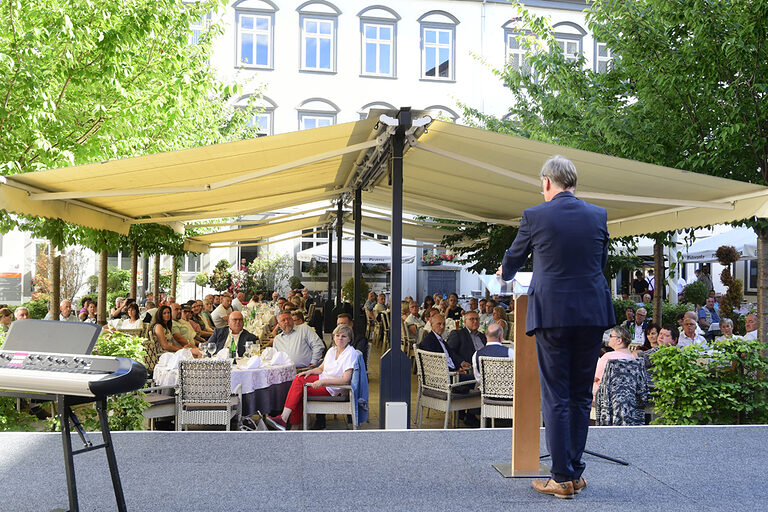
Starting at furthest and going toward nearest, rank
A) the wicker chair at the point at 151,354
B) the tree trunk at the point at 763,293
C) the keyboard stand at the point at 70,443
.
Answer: the wicker chair at the point at 151,354 → the tree trunk at the point at 763,293 → the keyboard stand at the point at 70,443

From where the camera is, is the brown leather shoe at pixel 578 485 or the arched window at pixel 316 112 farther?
the arched window at pixel 316 112

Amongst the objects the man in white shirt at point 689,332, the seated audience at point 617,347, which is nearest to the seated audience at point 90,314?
the seated audience at point 617,347

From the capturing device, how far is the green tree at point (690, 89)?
21.5ft

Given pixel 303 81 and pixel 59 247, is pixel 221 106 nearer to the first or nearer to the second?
pixel 59 247

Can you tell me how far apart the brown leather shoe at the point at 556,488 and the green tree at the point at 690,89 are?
13.6 ft

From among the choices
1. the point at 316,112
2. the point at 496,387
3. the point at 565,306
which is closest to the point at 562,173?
the point at 565,306

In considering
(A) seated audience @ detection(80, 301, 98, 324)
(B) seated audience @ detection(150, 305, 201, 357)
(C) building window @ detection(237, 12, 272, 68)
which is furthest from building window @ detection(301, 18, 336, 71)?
(B) seated audience @ detection(150, 305, 201, 357)

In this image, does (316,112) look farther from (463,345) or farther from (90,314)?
(463,345)

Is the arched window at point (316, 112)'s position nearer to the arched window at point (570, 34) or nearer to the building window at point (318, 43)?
the building window at point (318, 43)

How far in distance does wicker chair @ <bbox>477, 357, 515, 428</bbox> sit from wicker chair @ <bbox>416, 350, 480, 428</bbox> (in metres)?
0.26

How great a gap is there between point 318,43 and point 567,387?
22.9m

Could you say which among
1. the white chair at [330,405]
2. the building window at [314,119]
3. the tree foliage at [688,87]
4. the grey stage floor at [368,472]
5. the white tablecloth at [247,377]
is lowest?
the white chair at [330,405]

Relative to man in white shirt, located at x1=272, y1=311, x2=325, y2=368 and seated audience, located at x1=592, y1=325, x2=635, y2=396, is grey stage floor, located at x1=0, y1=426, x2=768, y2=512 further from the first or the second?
man in white shirt, located at x1=272, y1=311, x2=325, y2=368

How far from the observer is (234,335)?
866cm
